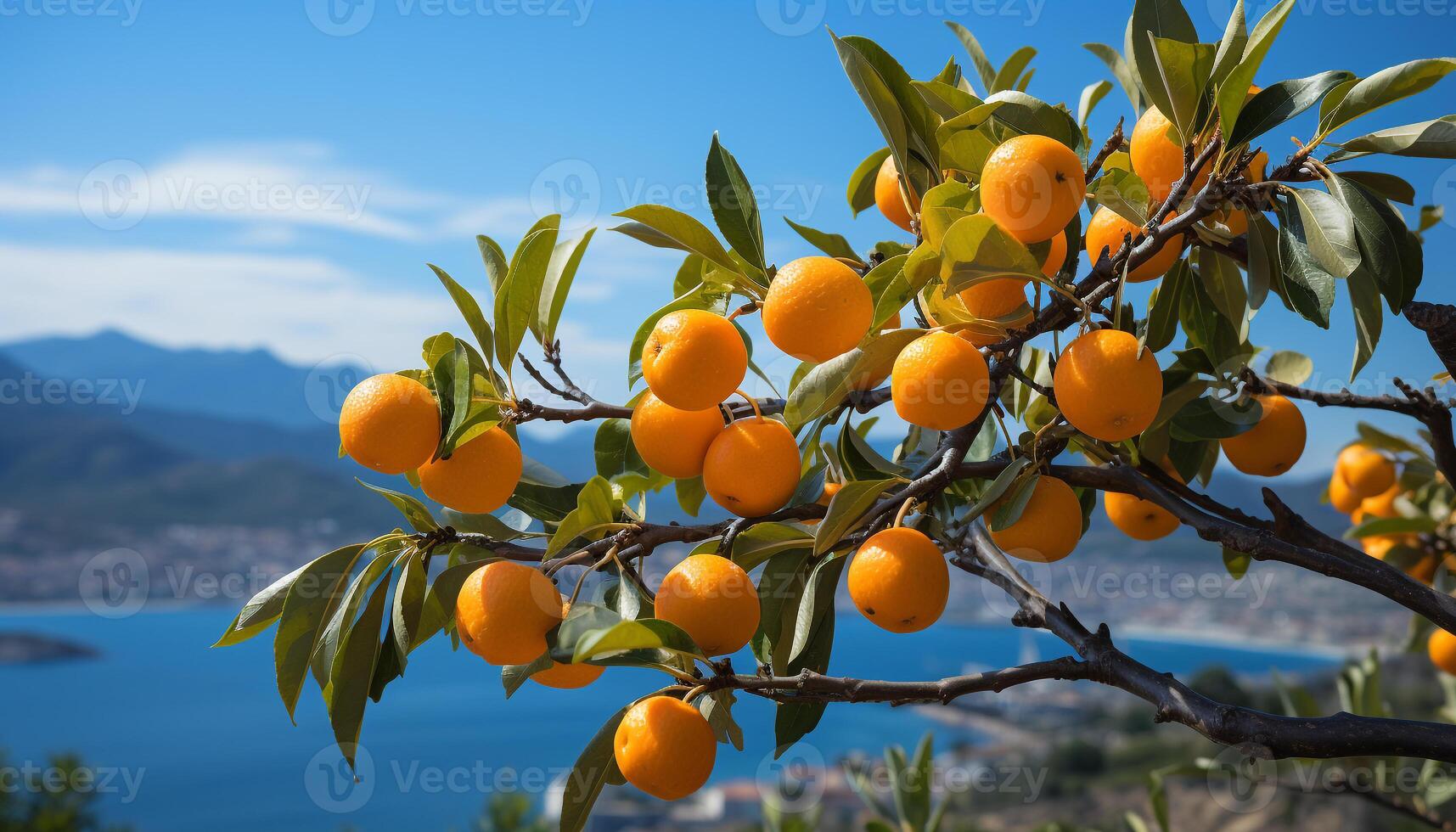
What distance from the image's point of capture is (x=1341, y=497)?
1.67 m

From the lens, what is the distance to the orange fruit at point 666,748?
27.5 inches

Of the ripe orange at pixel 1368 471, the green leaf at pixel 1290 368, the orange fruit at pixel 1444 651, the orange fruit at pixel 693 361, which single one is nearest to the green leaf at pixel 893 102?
the orange fruit at pixel 693 361

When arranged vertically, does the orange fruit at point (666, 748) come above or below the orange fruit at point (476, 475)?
below

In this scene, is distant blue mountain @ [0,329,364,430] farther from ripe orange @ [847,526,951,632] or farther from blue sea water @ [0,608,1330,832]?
ripe orange @ [847,526,951,632]

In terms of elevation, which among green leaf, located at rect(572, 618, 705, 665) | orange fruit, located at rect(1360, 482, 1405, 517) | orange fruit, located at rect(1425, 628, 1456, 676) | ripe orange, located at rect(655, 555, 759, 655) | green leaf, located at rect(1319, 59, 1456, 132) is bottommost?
green leaf, located at rect(572, 618, 705, 665)

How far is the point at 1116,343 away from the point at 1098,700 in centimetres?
2181

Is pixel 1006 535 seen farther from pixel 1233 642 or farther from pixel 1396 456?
pixel 1233 642

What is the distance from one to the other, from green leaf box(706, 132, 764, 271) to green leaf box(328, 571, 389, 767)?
18.0 inches

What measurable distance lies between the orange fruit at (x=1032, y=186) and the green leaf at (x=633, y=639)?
383mm

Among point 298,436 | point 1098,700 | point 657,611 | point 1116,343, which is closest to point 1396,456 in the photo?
point 1116,343

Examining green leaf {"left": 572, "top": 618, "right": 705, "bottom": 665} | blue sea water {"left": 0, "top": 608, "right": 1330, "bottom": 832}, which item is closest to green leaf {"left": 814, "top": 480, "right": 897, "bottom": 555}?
green leaf {"left": 572, "top": 618, "right": 705, "bottom": 665}

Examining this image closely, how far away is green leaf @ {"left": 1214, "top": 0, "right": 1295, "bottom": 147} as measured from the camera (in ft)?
2.19

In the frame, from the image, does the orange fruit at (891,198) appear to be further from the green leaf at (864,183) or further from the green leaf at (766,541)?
the green leaf at (766,541)

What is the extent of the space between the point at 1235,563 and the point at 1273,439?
10.4 inches
